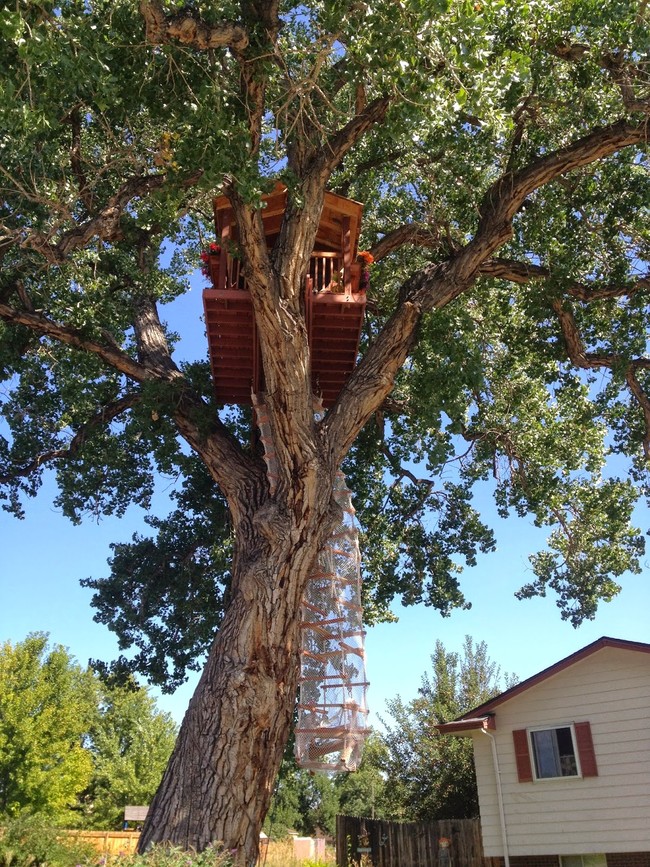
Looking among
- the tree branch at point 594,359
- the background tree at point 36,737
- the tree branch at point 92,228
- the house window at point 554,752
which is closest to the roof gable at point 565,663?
the house window at point 554,752

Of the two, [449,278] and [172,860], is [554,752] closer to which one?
[449,278]

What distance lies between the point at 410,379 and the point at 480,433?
1.62m

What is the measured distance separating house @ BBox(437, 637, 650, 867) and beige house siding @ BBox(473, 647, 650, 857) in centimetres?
2

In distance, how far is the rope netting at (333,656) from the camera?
7699 millimetres

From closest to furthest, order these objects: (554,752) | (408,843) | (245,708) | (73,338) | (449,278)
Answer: (245,708)
(449,278)
(73,338)
(554,752)
(408,843)

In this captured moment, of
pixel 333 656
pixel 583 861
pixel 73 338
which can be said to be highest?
pixel 73 338

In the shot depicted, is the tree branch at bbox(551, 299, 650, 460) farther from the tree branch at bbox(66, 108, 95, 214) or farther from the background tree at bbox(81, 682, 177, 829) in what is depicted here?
the background tree at bbox(81, 682, 177, 829)

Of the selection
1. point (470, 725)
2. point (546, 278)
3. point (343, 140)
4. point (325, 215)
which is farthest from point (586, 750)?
point (343, 140)

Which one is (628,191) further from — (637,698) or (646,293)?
(637,698)

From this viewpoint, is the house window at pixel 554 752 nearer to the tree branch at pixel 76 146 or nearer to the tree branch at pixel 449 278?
the tree branch at pixel 449 278

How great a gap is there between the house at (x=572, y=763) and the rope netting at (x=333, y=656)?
605cm

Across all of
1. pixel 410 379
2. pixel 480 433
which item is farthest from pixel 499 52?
pixel 480 433

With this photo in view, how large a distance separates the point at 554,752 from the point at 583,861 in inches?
66.0

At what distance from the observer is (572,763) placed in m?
12.4
